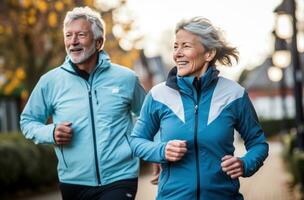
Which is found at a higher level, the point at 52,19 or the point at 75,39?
the point at 75,39

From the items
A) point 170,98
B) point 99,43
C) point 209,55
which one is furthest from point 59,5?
point 170,98

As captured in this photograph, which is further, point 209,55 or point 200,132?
point 209,55

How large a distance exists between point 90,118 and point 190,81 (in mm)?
1262

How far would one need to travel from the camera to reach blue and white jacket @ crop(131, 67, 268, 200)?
4.00 meters

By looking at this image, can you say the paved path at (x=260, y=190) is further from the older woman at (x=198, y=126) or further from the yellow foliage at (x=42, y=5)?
the older woman at (x=198, y=126)

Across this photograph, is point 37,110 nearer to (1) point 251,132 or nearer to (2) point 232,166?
(1) point 251,132

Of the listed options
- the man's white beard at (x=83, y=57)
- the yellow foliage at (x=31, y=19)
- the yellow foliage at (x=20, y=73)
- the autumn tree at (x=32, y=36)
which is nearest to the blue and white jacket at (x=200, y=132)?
the man's white beard at (x=83, y=57)

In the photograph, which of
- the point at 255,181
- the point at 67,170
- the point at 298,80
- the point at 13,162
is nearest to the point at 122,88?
the point at 67,170

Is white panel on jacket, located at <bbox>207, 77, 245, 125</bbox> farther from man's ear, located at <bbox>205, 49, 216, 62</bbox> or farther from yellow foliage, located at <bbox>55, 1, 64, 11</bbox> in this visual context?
yellow foliage, located at <bbox>55, 1, 64, 11</bbox>

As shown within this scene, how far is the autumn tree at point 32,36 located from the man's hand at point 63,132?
12.1m

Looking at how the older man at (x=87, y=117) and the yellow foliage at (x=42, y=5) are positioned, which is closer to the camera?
the older man at (x=87, y=117)

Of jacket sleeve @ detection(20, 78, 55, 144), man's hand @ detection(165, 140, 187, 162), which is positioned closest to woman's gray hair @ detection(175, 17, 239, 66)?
man's hand @ detection(165, 140, 187, 162)

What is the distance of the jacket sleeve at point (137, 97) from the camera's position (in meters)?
5.45

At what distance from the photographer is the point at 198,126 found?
4012mm
